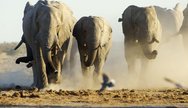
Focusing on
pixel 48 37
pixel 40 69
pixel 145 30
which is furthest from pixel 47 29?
pixel 145 30

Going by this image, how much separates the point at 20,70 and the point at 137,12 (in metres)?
14.0

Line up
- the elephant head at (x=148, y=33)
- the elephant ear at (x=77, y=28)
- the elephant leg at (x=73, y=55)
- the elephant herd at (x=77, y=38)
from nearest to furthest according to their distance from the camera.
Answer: the elephant herd at (x=77, y=38), the elephant ear at (x=77, y=28), the elephant head at (x=148, y=33), the elephant leg at (x=73, y=55)

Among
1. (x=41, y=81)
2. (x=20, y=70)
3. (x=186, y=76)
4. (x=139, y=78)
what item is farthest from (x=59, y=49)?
(x=20, y=70)

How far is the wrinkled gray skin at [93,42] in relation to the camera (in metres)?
22.4

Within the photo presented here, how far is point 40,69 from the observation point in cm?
2131

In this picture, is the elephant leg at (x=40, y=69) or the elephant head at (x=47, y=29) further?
the elephant leg at (x=40, y=69)

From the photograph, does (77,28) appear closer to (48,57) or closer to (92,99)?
(48,57)

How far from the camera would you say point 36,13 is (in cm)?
2169

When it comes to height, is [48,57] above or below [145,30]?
below

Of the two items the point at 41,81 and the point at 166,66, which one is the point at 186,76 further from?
the point at 41,81

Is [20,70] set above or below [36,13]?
below

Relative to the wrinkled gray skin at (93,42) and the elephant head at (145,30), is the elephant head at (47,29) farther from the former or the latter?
the elephant head at (145,30)

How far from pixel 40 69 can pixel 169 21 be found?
1304 cm

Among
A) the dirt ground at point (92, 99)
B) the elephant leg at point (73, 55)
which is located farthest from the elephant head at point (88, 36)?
the dirt ground at point (92, 99)
